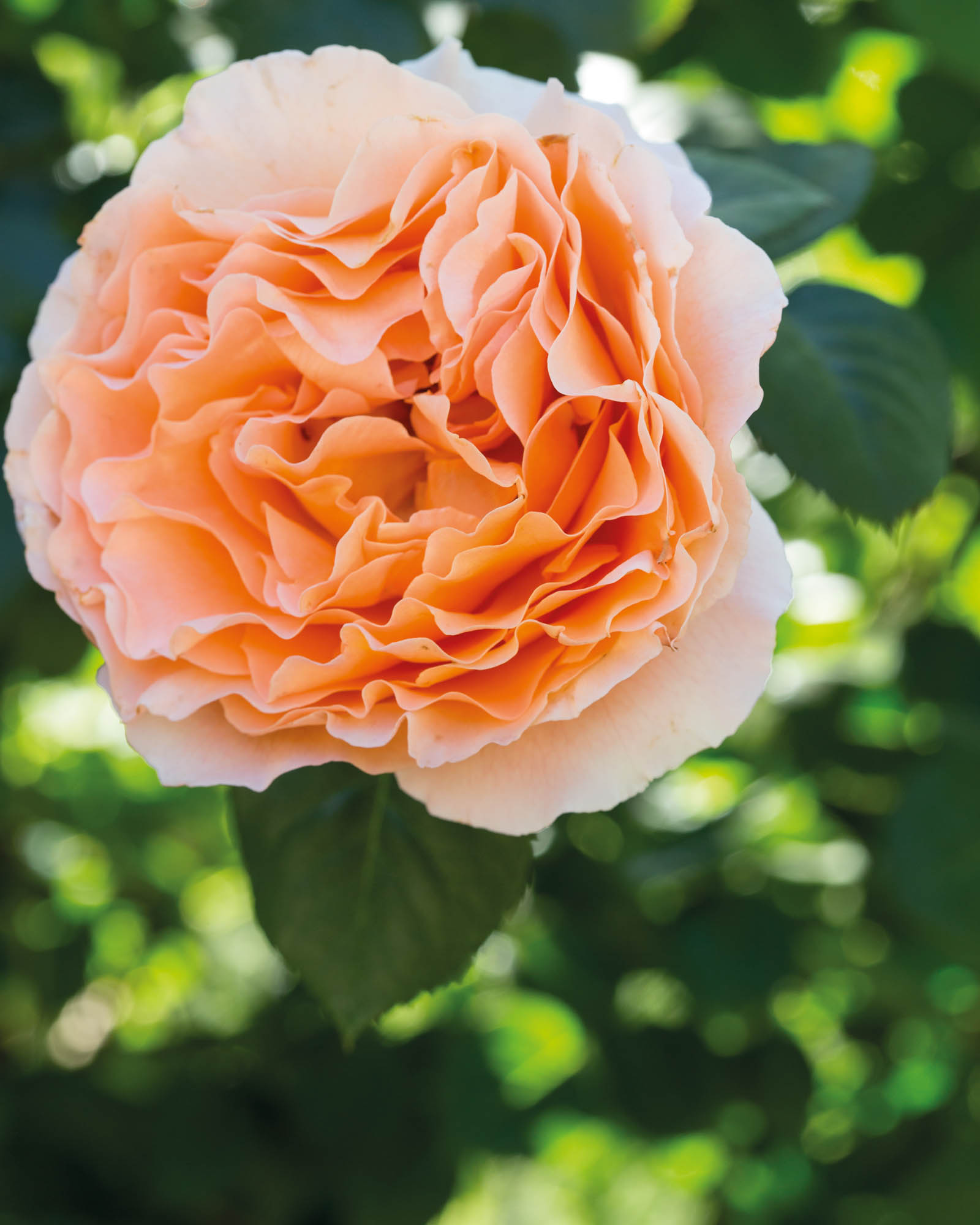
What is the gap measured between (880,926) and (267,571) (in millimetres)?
869

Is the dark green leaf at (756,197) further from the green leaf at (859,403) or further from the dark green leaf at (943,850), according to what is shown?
the dark green leaf at (943,850)

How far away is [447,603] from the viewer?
421 mm

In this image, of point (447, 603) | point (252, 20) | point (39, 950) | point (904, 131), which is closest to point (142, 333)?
point (447, 603)

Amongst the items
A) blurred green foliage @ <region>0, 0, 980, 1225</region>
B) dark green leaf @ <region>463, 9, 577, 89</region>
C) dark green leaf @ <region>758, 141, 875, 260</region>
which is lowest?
blurred green foliage @ <region>0, 0, 980, 1225</region>

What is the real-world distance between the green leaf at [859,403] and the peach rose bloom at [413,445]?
5.1 inches

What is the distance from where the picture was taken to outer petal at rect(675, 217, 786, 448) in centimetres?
39

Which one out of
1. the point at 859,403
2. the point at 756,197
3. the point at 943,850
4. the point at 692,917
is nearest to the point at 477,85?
the point at 756,197

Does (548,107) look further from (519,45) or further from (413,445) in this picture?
(519,45)

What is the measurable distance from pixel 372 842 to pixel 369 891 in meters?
0.02

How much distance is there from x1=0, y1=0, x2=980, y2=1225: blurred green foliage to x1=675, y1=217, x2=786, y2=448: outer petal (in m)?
0.39

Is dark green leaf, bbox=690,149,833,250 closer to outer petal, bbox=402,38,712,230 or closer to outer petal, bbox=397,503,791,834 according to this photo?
outer petal, bbox=402,38,712,230

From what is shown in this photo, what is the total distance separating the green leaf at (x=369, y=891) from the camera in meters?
0.51

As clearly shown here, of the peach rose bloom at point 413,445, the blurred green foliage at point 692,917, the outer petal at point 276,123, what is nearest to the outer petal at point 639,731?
the peach rose bloom at point 413,445

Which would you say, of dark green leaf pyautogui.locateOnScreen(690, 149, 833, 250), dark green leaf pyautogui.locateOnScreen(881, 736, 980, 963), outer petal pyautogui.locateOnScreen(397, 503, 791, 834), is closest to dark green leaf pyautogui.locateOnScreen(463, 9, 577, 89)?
dark green leaf pyautogui.locateOnScreen(690, 149, 833, 250)
